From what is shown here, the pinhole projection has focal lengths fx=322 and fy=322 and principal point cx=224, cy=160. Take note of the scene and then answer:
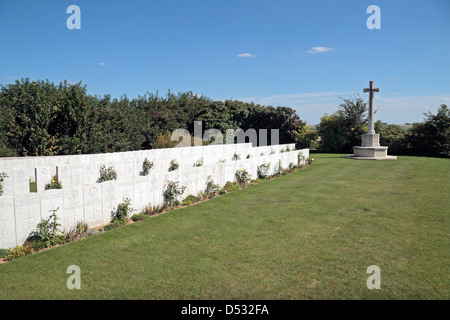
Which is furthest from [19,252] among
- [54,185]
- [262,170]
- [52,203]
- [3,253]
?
[262,170]

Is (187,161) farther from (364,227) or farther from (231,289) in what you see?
(231,289)

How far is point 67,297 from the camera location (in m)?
3.78

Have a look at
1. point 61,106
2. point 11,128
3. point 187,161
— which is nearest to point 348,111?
point 187,161

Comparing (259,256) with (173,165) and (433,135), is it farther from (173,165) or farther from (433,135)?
(433,135)

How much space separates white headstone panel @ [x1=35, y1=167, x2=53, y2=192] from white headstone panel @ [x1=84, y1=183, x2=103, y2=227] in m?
3.06

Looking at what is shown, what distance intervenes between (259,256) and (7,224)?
158 inches

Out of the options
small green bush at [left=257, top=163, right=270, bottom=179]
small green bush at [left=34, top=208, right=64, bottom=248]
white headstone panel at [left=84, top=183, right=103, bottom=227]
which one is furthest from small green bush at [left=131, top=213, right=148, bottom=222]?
small green bush at [left=257, top=163, right=270, bottom=179]

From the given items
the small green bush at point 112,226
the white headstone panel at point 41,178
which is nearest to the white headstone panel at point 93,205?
the small green bush at point 112,226

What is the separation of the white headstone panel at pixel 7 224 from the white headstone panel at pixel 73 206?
2.99 ft

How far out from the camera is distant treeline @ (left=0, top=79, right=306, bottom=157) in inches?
549

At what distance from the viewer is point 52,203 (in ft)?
18.7

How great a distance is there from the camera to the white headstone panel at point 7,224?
502 cm

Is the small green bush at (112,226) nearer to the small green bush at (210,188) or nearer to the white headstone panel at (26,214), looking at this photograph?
the white headstone panel at (26,214)

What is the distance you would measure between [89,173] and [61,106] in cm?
623
